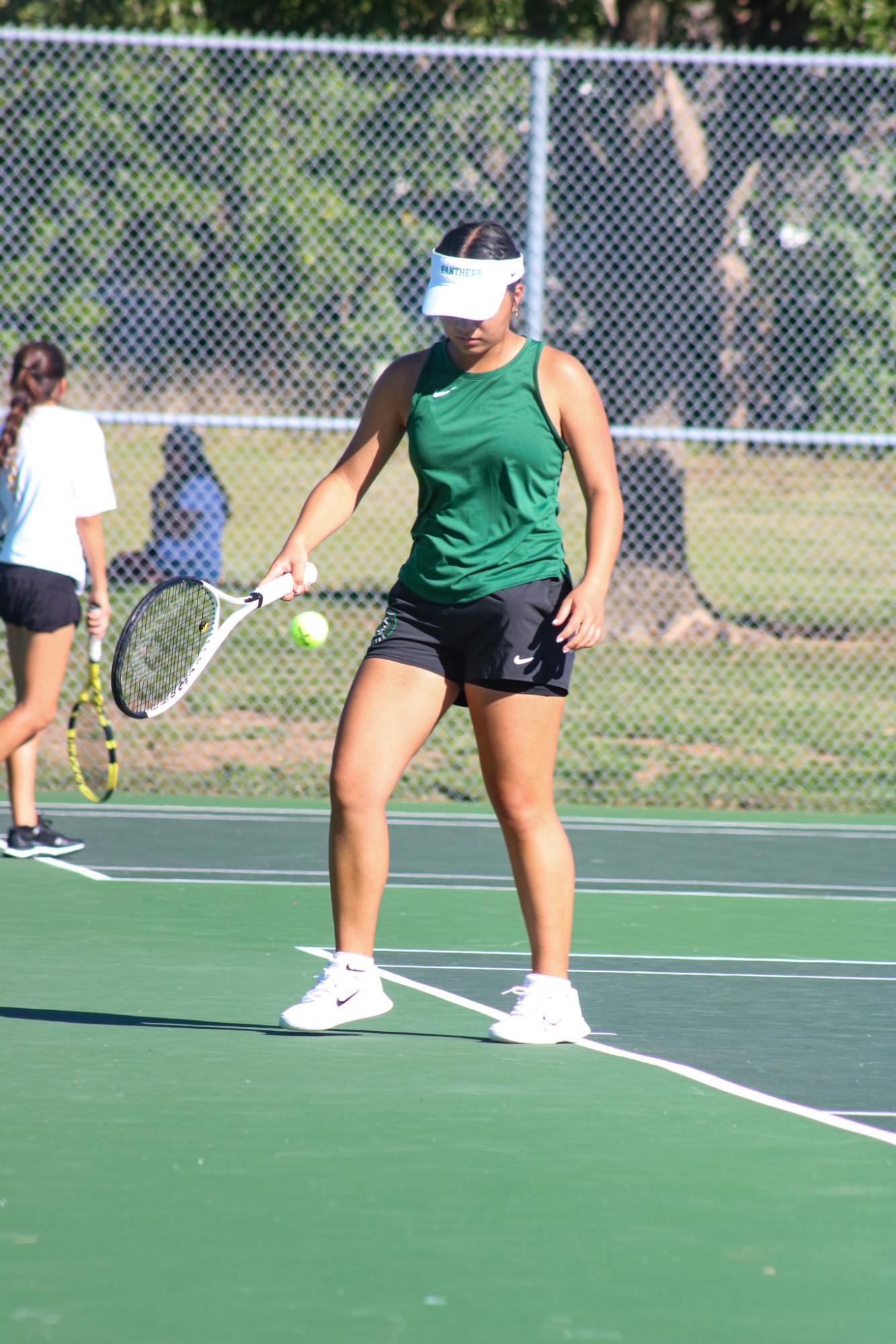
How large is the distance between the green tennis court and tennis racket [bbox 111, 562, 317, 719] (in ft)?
2.81

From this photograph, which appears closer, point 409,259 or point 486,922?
point 486,922

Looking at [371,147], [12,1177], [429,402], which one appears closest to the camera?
[12,1177]

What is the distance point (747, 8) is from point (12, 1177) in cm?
1251

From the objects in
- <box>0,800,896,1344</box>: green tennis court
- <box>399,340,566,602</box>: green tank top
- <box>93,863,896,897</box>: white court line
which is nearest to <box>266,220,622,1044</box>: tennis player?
<box>399,340,566,602</box>: green tank top

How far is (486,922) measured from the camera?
7.54 m

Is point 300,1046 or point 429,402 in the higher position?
point 429,402

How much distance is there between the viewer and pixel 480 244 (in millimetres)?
5137

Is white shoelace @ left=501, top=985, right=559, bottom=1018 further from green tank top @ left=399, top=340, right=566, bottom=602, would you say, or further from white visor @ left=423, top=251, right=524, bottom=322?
white visor @ left=423, top=251, right=524, bottom=322

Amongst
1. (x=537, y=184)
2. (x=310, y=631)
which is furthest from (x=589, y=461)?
(x=537, y=184)


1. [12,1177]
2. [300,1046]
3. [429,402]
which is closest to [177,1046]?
[300,1046]

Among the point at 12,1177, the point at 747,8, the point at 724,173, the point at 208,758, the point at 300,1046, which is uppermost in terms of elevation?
the point at 747,8

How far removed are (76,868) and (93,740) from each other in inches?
22.3

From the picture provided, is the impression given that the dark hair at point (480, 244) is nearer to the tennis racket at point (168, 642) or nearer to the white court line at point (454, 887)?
the tennis racket at point (168, 642)

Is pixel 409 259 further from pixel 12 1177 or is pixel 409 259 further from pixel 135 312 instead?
pixel 12 1177
